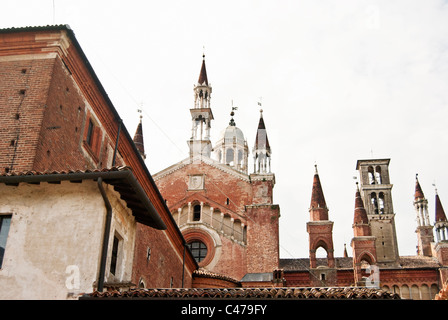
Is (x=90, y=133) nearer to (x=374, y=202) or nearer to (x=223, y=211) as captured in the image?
(x=223, y=211)

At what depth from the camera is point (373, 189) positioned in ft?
151

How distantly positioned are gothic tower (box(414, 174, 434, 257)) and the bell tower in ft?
77.9

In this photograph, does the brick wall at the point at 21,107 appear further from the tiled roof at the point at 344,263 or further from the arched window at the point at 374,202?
the arched window at the point at 374,202

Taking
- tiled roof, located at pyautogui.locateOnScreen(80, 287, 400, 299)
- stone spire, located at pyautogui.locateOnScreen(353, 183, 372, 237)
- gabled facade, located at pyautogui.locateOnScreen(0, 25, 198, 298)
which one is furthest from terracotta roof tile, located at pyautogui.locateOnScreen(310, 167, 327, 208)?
tiled roof, located at pyautogui.locateOnScreen(80, 287, 400, 299)

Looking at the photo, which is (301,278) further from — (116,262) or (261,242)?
(116,262)

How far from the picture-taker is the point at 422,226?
47.4 metres

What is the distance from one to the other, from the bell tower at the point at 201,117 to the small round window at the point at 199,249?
5387 mm

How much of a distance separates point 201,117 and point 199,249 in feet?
29.8

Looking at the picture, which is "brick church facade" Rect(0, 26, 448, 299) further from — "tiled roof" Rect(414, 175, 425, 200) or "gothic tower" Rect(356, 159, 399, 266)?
"tiled roof" Rect(414, 175, 425, 200)

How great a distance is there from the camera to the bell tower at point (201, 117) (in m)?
32.4

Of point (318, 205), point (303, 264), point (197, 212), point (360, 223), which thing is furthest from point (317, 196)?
point (197, 212)

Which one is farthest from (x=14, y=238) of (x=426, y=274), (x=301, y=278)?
(x=426, y=274)
